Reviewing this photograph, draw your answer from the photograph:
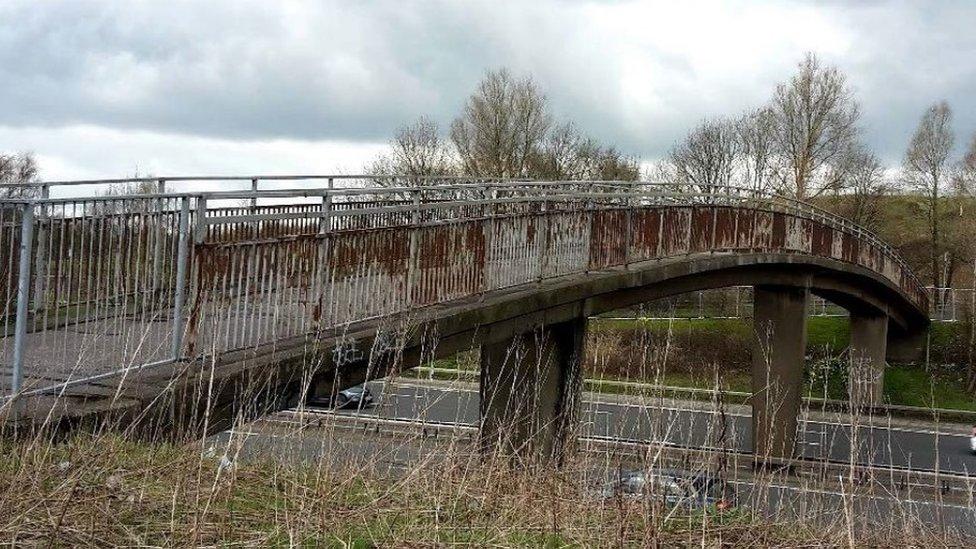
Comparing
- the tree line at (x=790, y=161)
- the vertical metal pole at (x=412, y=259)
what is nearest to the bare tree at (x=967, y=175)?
the tree line at (x=790, y=161)

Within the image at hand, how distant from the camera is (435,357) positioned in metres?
9.00

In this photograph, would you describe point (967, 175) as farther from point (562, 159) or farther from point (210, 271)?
point (210, 271)

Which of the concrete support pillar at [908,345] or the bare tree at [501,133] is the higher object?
the bare tree at [501,133]

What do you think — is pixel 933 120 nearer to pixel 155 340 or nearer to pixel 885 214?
pixel 885 214

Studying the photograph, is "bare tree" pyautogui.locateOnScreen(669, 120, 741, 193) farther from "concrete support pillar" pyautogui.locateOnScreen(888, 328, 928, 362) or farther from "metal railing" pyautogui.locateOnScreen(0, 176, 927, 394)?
"metal railing" pyautogui.locateOnScreen(0, 176, 927, 394)

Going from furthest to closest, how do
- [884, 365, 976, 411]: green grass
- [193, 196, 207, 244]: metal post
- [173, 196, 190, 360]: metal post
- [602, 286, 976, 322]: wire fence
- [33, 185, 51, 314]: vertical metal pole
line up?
[602, 286, 976, 322]: wire fence
[884, 365, 976, 411]: green grass
[193, 196, 207, 244]: metal post
[173, 196, 190, 360]: metal post
[33, 185, 51, 314]: vertical metal pole

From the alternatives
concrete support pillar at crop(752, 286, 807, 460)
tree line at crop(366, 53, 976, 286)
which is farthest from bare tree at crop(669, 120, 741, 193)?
concrete support pillar at crop(752, 286, 807, 460)

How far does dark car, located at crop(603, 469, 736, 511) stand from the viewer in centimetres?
509

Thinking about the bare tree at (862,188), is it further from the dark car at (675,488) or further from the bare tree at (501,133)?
the dark car at (675,488)

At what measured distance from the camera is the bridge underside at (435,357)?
6133 mm

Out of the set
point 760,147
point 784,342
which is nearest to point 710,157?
point 760,147

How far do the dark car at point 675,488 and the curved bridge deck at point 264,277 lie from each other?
2.02m

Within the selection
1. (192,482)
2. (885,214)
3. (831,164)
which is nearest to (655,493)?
(192,482)

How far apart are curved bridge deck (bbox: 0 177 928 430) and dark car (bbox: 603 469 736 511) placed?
202 cm
